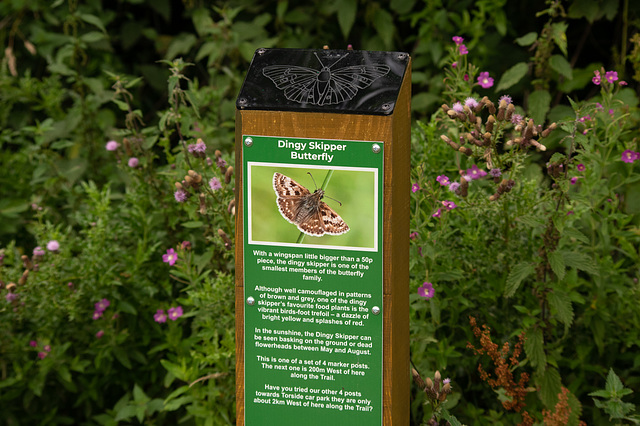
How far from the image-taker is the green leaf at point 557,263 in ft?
9.52

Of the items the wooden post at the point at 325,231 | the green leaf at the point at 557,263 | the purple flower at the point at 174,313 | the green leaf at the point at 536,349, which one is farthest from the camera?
the purple flower at the point at 174,313

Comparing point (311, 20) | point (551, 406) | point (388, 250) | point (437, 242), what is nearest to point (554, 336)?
point (551, 406)

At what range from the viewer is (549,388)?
3115mm

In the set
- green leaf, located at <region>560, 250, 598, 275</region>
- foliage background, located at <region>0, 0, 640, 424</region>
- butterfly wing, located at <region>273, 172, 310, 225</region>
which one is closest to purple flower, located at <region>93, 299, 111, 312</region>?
foliage background, located at <region>0, 0, 640, 424</region>

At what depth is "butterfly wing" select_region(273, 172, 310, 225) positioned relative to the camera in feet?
7.79

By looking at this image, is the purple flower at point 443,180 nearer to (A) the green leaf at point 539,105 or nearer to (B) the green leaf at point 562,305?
(B) the green leaf at point 562,305

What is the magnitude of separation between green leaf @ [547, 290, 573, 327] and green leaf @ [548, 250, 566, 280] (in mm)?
137

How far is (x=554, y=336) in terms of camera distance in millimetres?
3377

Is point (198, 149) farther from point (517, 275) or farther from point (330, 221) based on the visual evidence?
point (517, 275)

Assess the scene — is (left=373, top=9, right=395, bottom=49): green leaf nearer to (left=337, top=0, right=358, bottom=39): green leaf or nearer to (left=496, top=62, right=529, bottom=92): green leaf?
(left=337, top=0, right=358, bottom=39): green leaf

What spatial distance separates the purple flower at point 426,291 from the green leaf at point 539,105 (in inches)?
50.9

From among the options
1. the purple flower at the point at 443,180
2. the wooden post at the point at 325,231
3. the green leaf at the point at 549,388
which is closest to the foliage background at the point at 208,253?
the green leaf at the point at 549,388

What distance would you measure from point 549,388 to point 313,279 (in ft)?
3.92

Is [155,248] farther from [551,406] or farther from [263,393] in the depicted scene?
[551,406]
